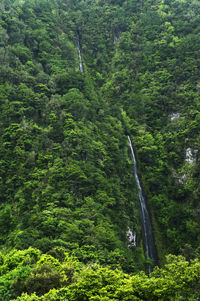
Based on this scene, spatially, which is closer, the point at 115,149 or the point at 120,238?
the point at 120,238

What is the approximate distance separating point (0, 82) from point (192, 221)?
27.7 metres

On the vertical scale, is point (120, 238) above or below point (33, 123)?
below

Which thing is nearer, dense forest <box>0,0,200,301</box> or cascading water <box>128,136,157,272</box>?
dense forest <box>0,0,200,301</box>

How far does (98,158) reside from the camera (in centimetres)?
2941

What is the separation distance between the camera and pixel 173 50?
149 feet

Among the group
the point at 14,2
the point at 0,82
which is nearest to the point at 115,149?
the point at 0,82

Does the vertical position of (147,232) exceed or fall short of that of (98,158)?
it falls short

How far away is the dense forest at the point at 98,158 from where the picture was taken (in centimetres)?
1384

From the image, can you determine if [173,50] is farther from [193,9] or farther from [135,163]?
[135,163]

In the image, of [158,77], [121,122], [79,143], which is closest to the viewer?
[79,143]

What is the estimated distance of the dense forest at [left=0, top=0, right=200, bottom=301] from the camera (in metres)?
13.8

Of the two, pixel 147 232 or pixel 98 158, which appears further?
pixel 147 232

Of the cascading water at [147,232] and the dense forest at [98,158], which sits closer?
the dense forest at [98,158]

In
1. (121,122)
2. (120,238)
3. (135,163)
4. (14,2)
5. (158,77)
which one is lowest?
(120,238)
